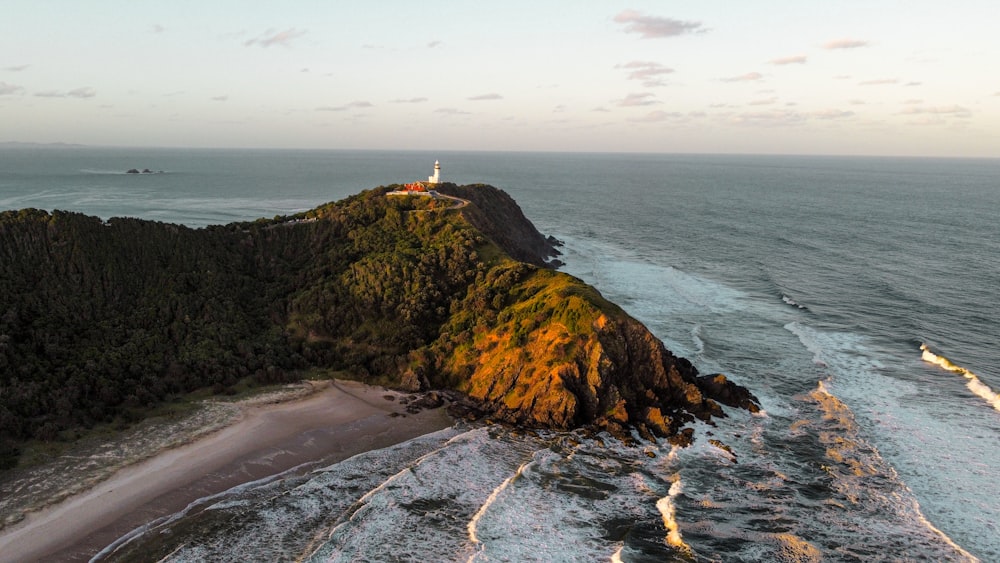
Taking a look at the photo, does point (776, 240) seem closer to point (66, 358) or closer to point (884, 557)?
point (884, 557)

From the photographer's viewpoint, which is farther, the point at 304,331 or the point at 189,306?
the point at 304,331

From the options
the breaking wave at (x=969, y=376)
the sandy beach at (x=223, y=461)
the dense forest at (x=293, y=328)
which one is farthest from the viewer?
the breaking wave at (x=969, y=376)

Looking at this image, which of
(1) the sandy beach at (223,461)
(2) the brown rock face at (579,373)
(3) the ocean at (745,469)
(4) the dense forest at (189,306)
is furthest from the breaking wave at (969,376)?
(1) the sandy beach at (223,461)

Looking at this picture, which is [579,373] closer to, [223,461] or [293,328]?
[223,461]

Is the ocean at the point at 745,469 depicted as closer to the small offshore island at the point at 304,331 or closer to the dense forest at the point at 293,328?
the small offshore island at the point at 304,331

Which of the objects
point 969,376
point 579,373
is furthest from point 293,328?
point 969,376

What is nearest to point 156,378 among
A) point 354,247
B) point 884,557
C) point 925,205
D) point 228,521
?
point 228,521
